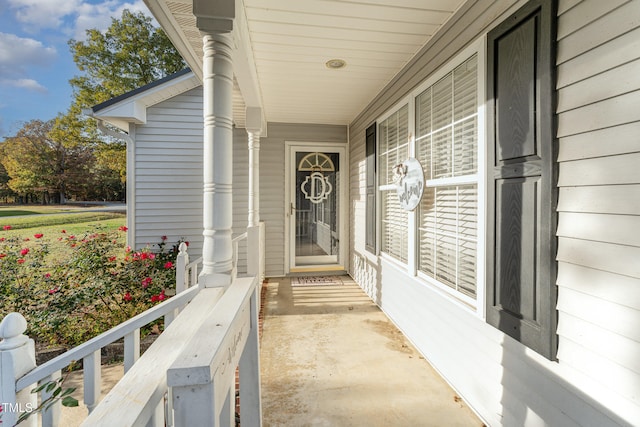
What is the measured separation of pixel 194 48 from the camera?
2105 millimetres

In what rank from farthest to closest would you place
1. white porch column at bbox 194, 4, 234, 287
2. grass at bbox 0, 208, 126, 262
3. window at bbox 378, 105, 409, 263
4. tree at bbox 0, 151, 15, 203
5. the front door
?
tree at bbox 0, 151, 15, 203 < grass at bbox 0, 208, 126, 262 < the front door < window at bbox 378, 105, 409, 263 < white porch column at bbox 194, 4, 234, 287

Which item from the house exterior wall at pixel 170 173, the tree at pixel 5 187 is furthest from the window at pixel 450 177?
the tree at pixel 5 187

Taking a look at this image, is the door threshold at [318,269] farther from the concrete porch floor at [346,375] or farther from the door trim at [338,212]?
the concrete porch floor at [346,375]

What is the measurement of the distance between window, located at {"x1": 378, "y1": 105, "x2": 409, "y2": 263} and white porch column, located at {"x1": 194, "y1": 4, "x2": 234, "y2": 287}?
1949 mm

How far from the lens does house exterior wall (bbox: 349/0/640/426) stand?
40.9 inches

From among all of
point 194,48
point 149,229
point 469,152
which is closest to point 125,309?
point 149,229

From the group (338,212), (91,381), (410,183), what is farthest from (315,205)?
(91,381)

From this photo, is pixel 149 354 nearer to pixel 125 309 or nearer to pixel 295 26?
pixel 295 26

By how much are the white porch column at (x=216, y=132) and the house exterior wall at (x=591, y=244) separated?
152cm

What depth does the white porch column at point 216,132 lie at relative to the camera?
1462 mm

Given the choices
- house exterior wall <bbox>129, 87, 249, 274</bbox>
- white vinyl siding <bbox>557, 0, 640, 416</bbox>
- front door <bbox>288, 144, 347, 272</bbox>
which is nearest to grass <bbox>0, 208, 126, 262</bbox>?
house exterior wall <bbox>129, 87, 249, 274</bbox>

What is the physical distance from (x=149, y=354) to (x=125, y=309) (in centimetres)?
268

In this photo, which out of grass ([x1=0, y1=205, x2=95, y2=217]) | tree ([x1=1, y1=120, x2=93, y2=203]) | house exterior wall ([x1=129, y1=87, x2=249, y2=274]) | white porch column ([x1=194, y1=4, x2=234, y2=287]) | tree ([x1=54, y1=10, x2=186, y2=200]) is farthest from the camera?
tree ([x1=54, y1=10, x2=186, y2=200])

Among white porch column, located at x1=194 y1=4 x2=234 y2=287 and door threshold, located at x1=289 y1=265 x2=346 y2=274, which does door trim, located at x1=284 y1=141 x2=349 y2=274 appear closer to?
door threshold, located at x1=289 y1=265 x2=346 y2=274
